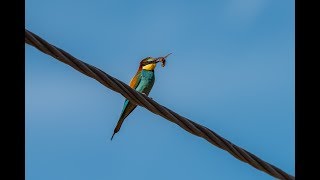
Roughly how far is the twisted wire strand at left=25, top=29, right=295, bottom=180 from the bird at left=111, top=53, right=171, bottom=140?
16.0ft

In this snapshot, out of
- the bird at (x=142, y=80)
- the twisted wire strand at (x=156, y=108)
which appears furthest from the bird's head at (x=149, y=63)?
the twisted wire strand at (x=156, y=108)

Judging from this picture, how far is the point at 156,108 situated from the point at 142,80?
5.31 m

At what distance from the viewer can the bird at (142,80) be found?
7410 mm

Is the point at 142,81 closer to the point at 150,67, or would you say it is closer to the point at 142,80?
the point at 142,80

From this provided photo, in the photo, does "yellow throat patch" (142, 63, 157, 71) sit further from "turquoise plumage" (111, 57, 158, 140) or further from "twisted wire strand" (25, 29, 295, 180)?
"twisted wire strand" (25, 29, 295, 180)

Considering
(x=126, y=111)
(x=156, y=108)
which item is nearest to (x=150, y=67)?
(x=126, y=111)

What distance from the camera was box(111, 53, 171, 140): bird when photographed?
24.3 feet

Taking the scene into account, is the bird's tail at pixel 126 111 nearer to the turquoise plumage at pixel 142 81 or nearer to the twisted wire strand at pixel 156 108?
the turquoise plumage at pixel 142 81

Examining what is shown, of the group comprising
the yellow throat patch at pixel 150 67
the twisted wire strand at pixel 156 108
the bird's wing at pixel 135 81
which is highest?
the yellow throat patch at pixel 150 67

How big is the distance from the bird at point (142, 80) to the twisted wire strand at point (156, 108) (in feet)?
16.0

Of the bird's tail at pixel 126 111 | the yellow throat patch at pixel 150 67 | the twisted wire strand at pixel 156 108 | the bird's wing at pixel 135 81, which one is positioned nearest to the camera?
the twisted wire strand at pixel 156 108

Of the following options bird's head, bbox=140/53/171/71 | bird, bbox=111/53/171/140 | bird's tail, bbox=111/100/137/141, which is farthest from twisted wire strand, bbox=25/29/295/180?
bird's head, bbox=140/53/171/71
